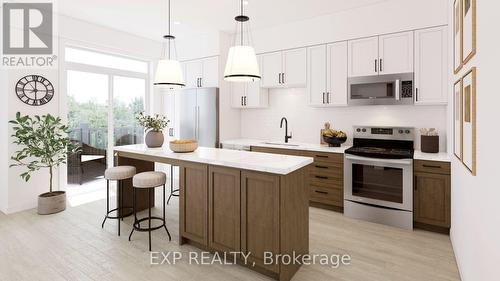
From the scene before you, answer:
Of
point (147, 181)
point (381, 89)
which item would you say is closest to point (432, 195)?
point (381, 89)

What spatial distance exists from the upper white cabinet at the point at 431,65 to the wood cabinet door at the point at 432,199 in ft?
3.41

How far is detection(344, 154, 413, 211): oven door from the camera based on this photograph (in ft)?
11.2

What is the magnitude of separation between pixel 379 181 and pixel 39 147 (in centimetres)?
492

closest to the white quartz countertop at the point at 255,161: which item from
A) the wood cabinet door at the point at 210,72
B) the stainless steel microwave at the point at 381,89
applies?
the stainless steel microwave at the point at 381,89

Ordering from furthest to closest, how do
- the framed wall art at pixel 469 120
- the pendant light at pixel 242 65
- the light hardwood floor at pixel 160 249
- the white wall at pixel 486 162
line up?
the pendant light at pixel 242 65 → the light hardwood floor at pixel 160 249 → the framed wall art at pixel 469 120 → the white wall at pixel 486 162

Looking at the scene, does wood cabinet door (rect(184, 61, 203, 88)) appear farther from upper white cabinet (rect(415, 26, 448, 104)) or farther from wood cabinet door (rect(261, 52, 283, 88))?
upper white cabinet (rect(415, 26, 448, 104))

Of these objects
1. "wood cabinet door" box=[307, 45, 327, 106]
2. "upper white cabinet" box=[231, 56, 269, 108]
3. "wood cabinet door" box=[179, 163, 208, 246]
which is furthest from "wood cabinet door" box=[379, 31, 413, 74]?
"wood cabinet door" box=[179, 163, 208, 246]

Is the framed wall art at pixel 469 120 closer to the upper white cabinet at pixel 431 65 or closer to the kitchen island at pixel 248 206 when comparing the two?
the kitchen island at pixel 248 206

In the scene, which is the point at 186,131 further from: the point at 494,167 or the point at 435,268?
the point at 494,167

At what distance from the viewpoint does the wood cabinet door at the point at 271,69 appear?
Result: 488 cm

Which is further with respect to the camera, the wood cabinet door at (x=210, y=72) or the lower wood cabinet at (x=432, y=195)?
the wood cabinet door at (x=210, y=72)

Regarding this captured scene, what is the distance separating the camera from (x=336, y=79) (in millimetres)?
4305

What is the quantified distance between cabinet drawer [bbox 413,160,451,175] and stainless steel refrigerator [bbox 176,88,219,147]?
10.8ft

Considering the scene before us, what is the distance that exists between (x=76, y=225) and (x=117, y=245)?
95 cm
